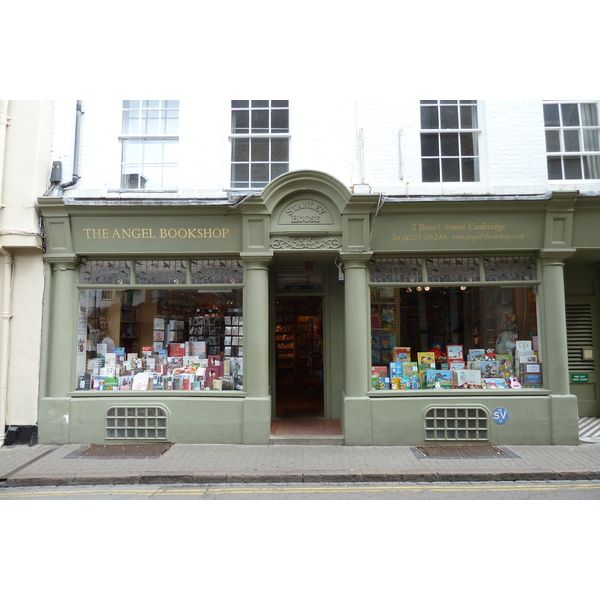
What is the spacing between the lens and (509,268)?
877 centimetres

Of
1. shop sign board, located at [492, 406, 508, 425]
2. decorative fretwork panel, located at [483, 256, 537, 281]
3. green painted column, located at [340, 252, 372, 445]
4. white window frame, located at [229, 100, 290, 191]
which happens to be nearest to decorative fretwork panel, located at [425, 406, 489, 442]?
shop sign board, located at [492, 406, 508, 425]

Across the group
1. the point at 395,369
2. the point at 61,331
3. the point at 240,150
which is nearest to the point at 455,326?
the point at 395,369

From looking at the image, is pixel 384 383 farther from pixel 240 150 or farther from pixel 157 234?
pixel 240 150

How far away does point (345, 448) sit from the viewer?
8031 millimetres

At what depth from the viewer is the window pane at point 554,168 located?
916cm

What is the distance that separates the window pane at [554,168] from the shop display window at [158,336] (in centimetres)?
680

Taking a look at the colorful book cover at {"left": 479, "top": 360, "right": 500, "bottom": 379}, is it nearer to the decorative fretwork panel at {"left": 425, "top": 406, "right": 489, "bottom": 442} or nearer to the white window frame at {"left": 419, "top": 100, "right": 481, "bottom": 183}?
the decorative fretwork panel at {"left": 425, "top": 406, "right": 489, "bottom": 442}

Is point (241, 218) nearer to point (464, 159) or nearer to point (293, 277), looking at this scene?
point (293, 277)

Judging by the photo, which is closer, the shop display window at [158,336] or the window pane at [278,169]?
the shop display window at [158,336]

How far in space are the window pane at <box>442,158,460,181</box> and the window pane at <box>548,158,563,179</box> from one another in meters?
1.89

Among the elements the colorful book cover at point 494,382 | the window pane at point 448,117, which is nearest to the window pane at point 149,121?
the window pane at point 448,117

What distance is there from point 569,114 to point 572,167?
3.88 ft

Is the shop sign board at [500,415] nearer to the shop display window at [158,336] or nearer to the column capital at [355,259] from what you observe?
the column capital at [355,259]

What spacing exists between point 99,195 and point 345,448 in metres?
6.78
